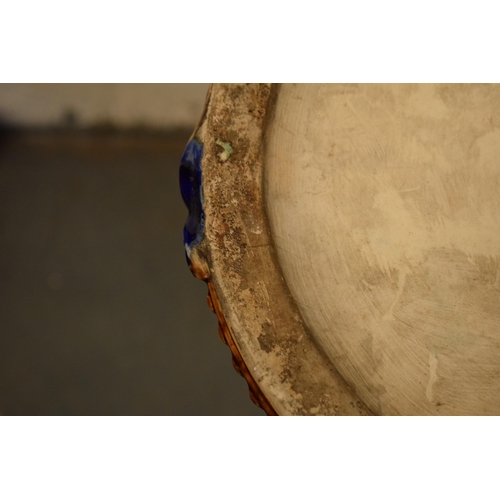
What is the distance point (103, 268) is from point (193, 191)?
45.1 inches

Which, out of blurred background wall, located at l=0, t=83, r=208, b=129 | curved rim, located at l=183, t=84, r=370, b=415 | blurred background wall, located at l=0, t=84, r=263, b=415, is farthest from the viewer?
blurred background wall, located at l=0, t=84, r=263, b=415

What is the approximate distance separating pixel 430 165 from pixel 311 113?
0.26 meters

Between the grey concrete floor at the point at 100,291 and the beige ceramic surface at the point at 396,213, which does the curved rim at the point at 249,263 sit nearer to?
the beige ceramic surface at the point at 396,213

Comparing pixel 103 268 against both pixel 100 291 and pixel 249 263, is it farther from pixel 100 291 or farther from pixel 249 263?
pixel 249 263

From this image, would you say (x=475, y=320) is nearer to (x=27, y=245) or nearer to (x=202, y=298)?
(x=202, y=298)

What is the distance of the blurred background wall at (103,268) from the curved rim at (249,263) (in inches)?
42.9

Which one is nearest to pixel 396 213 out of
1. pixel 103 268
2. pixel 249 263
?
pixel 249 263

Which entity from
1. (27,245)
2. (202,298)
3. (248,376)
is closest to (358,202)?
(248,376)

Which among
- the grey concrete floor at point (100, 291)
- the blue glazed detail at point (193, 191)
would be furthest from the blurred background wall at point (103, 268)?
the blue glazed detail at point (193, 191)

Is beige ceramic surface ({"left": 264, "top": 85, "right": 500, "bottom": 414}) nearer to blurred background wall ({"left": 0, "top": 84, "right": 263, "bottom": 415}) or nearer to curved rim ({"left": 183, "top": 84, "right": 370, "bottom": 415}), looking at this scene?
curved rim ({"left": 183, "top": 84, "right": 370, "bottom": 415})

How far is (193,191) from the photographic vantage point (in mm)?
1008

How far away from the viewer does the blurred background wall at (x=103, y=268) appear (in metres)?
1.97

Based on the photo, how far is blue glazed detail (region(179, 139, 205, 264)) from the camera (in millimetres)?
981

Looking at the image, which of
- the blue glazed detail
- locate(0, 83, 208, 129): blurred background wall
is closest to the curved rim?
the blue glazed detail
